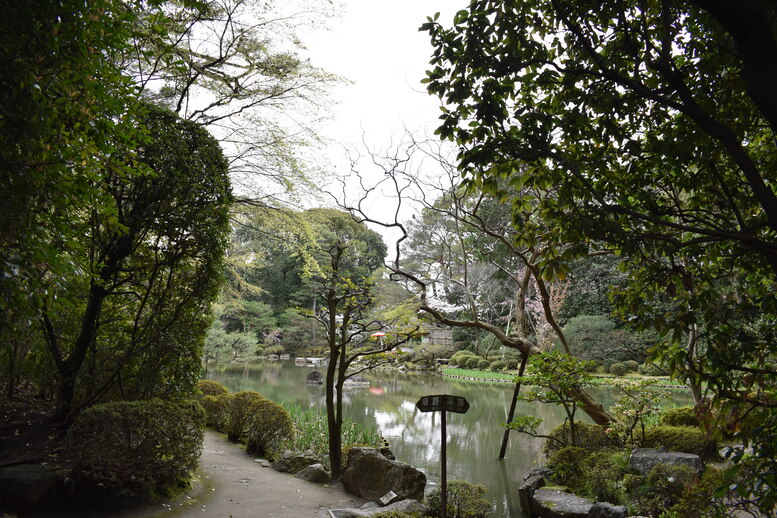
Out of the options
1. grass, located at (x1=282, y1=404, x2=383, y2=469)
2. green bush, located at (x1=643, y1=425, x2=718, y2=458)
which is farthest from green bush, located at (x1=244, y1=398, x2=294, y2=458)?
green bush, located at (x1=643, y1=425, x2=718, y2=458)

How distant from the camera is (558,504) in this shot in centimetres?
459

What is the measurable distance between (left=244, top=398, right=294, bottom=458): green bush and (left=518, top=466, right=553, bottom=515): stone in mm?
3347

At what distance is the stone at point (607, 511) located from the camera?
4031 mm

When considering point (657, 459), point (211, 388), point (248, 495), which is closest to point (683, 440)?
point (657, 459)

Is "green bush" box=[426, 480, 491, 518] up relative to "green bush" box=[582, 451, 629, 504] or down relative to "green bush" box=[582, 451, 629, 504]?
down

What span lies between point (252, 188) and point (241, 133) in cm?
97

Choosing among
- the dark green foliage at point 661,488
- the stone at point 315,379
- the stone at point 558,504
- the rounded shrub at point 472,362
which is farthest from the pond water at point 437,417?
the rounded shrub at point 472,362

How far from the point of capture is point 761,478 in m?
1.57

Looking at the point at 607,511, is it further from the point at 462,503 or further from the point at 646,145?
the point at 646,145

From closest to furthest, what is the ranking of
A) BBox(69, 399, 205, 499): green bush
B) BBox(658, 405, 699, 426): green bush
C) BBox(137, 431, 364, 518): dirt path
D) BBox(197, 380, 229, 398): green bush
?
BBox(69, 399, 205, 499): green bush → BBox(137, 431, 364, 518): dirt path → BBox(658, 405, 699, 426): green bush → BBox(197, 380, 229, 398): green bush

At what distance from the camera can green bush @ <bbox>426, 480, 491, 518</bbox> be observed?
4.45 m

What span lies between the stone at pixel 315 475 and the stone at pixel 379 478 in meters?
0.31

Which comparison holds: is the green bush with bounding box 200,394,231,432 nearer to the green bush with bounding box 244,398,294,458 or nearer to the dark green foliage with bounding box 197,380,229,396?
the dark green foliage with bounding box 197,380,229,396

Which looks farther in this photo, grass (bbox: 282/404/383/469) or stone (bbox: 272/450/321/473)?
grass (bbox: 282/404/383/469)
